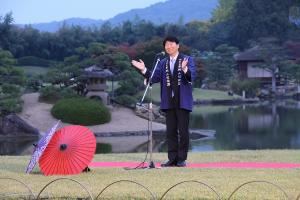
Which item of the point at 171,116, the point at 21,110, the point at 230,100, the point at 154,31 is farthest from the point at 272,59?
the point at 171,116

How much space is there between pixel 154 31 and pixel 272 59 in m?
12.3

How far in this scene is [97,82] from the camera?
24.2m

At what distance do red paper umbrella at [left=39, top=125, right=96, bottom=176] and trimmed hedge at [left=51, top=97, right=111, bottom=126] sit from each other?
15.7m

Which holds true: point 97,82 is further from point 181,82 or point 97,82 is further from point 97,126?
point 181,82

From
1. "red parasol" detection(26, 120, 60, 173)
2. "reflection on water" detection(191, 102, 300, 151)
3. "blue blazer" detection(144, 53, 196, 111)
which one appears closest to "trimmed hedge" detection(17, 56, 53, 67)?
"reflection on water" detection(191, 102, 300, 151)

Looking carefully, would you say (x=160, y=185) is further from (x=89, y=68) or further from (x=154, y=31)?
(x=154, y=31)

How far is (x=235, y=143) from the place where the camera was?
1662 centimetres

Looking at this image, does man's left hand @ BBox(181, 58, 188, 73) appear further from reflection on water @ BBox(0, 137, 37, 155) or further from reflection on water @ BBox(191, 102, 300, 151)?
reflection on water @ BBox(0, 137, 37, 155)

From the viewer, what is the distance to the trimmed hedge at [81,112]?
21.3m

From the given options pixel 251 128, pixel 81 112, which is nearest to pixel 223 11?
pixel 251 128

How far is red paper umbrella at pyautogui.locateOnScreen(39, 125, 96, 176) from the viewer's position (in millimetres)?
5461

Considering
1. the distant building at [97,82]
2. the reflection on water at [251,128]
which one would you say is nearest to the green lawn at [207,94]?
the reflection on water at [251,128]

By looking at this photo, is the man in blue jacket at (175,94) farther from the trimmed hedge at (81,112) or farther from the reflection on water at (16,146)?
the trimmed hedge at (81,112)

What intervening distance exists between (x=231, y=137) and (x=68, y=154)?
13.4 meters
